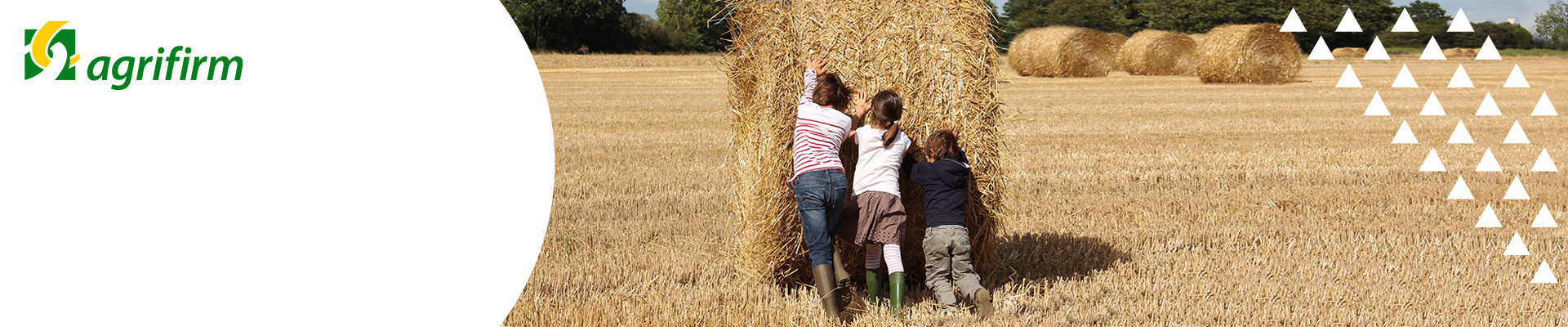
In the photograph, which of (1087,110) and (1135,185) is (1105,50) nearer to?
(1087,110)

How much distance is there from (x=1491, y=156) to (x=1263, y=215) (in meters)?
3.91

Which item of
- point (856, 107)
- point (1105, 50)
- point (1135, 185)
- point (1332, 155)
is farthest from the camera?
point (1105, 50)

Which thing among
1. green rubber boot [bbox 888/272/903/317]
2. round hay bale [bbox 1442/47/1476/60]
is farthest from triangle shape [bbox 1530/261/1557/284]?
round hay bale [bbox 1442/47/1476/60]

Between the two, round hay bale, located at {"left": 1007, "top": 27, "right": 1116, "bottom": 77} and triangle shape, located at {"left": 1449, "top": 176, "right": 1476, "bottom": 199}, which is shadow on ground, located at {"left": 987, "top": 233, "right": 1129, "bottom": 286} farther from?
round hay bale, located at {"left": 1007, "top": 27, "right": 1116, "bottom": 77}

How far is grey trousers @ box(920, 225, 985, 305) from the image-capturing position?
5062 mm

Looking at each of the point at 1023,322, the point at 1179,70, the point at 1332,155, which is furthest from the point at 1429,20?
the point at 1023,322

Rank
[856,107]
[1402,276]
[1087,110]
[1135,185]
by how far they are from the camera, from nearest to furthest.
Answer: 1. [856,107]
2. [1402,276]
3. [1135,185]
4. [1087,110]

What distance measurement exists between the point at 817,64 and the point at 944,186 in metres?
0.83

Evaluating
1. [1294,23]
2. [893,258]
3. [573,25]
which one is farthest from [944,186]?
[573,25]

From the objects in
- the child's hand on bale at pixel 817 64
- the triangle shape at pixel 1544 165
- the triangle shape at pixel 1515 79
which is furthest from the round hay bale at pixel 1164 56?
the child's hand on bale at pixel 817 64

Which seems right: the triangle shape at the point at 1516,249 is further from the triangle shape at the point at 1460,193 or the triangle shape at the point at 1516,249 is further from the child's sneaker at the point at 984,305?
the child's sneaker at the point at 984,305

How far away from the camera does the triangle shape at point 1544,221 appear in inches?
291

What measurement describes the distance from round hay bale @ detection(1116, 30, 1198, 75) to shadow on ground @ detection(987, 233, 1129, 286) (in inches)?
876

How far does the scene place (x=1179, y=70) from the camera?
27.7 metres
